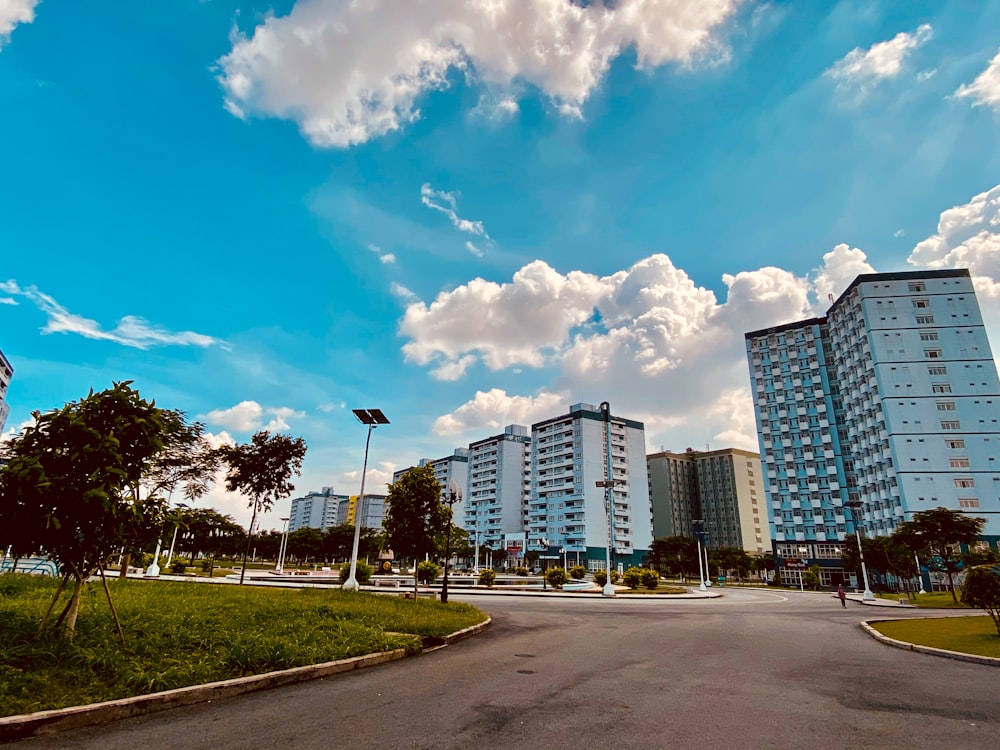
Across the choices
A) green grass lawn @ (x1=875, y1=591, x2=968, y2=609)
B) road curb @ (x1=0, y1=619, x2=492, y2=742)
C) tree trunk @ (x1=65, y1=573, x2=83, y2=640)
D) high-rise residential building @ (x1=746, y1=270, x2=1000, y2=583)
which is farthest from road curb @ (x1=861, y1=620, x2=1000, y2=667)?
high-rise residential building @ (x1=746, y1=270, x2=1000, y2=583)

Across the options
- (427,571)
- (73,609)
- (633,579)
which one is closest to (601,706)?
(73,609)

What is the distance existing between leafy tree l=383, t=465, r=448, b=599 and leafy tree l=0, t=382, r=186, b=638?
14814 mm

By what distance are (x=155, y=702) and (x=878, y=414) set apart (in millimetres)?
93463

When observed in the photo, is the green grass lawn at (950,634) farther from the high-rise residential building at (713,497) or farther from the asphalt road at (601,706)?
the high-rise residential building at (713,497)

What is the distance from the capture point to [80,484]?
939 cm

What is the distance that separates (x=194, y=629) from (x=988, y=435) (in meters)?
94.8

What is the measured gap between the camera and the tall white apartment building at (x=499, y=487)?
13500cm

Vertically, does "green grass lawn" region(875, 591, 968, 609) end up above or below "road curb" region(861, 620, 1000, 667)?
below

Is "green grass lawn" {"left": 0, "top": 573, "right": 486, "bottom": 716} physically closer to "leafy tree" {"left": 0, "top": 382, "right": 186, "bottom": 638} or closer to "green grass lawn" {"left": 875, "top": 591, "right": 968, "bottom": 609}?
"leafy tree" {"left": 0, "top": 382, "right": 186, "bottom": 638}

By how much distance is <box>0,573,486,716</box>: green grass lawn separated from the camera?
300 inches

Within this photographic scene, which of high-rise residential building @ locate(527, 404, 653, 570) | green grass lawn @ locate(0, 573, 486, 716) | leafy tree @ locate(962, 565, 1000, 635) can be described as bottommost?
green grass lawn @ locate(0, 573, 486, 716)

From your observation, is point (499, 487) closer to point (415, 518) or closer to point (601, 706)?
point (415, 518)

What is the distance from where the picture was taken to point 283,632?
12.0 meters

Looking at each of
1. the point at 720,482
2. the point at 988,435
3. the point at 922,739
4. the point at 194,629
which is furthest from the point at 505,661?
the point at 720,482
